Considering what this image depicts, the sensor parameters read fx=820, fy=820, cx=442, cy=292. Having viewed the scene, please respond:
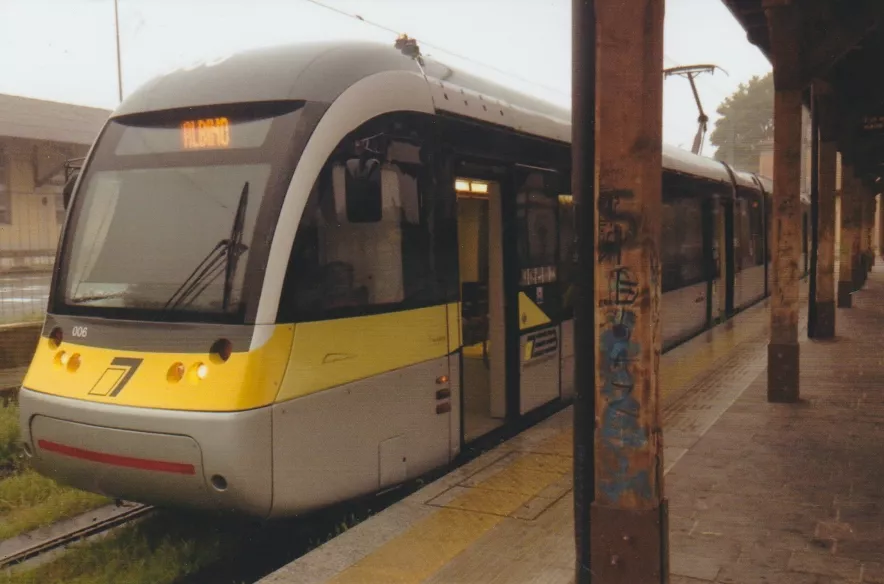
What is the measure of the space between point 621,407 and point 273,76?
9.84 feet

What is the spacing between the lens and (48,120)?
77.9 ft

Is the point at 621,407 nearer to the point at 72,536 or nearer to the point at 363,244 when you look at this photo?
the point at 363,244

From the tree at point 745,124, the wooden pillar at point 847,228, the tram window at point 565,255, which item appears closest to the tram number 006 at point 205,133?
the tram window at point 565,255

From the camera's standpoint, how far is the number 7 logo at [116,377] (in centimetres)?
458

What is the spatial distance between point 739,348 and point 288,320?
8805 millimetres

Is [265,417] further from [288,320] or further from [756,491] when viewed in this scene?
[756,491]

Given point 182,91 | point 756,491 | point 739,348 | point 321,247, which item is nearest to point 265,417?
point 321,247

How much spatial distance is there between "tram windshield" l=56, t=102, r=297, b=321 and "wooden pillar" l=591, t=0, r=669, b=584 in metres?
2.14

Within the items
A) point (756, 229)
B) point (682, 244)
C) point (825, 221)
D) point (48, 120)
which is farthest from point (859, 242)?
point (48, 120)

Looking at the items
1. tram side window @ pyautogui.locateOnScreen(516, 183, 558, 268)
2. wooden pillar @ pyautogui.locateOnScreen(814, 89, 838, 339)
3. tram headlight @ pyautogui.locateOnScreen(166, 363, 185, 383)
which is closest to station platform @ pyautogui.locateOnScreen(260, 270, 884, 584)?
tram headlight @ pyautogui.locateOnScreen(166, 363, 185, 383)

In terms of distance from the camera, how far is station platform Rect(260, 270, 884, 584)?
4082mm

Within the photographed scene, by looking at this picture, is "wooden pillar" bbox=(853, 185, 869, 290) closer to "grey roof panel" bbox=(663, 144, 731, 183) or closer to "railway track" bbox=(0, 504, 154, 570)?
"grey roof panel" bbox=(663, 144, 731, 183)

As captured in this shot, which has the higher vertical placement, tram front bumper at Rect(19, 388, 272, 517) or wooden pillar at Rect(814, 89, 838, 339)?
wooden pillar at Rect(814, 89, 838, 339)

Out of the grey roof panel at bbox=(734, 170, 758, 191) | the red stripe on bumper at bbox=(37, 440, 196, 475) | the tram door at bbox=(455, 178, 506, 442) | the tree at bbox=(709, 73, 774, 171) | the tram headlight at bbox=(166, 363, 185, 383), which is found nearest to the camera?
the red stripe on bumper at bbox=(37, 440, 196, 475)
